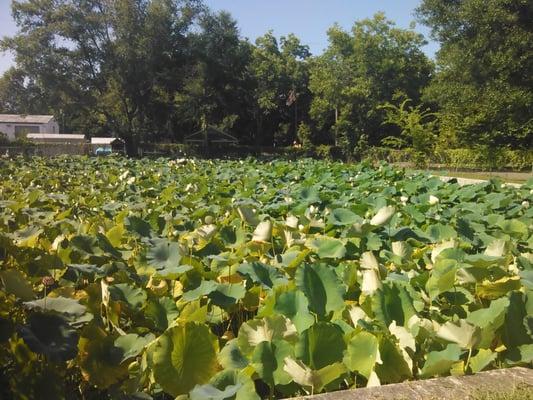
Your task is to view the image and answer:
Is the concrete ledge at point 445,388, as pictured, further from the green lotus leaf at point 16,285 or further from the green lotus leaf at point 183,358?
the green lotus leaf at point 16,285

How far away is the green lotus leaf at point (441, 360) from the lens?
54.5 inches

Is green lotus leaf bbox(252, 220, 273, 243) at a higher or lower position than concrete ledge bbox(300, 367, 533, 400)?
higher

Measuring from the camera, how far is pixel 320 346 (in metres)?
1.39

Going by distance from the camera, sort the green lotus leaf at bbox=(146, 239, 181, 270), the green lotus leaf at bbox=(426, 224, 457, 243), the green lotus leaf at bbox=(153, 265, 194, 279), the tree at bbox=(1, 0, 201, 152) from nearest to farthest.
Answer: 1. the green lotus leaf at bbox=(153, 265, 194, 279)
2. the green lotus leaf at bbox=(146, 239, 181, 270)
3. the green lotus leaf at bbox=(426, 224, 457, 243)
4. the tree at bbox=(1, 0, 201, 152)

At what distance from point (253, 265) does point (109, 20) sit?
28607mm

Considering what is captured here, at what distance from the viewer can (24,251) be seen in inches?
78.9

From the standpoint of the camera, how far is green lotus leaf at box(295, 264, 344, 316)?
5.49 feet

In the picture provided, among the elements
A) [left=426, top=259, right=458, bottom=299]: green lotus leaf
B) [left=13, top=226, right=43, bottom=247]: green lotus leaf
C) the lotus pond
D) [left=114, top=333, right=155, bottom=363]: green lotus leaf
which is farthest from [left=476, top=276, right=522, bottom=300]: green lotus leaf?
[left=13, top=226, right=43, bottom=247]: green lotus leaf

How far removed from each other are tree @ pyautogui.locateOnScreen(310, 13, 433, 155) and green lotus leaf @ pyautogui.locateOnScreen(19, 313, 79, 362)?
1261 inches

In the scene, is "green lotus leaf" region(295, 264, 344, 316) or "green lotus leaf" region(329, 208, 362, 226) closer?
"green lotus leaf" region(295, 264, 344, 316)

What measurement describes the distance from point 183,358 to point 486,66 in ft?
71.4

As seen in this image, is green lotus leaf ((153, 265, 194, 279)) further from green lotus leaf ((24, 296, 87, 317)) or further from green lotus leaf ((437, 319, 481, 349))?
green lotus leaf ((437, 319, 481, 349))

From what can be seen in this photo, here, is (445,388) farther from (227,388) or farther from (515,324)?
(227,388)

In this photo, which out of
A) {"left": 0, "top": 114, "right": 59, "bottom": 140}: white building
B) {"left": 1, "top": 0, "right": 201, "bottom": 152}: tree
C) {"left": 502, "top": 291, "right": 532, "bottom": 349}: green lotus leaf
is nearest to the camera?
{"left": 502, "top": 291, "right": 532, "bottom": 349}: green lotus leaf
